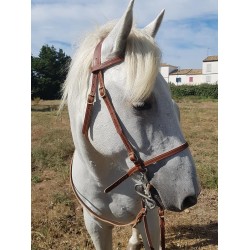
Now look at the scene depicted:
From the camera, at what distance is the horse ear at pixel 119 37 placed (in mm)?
1036

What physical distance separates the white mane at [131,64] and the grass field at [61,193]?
0.57 meters

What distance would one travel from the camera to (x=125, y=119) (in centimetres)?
106

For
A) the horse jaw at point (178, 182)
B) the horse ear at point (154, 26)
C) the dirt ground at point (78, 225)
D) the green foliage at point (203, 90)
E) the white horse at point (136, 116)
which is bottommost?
the dirt ground at point (78, 225)

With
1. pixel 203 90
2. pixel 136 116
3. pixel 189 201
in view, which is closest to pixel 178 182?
pixel 189 201

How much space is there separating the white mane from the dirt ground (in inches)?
62.2

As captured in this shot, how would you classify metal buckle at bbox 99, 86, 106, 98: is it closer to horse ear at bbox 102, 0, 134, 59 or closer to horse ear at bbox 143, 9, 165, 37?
horse ear at bbox 102, 0, 134, 59

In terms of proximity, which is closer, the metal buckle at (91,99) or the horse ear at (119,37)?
the horse ear at (119,37)

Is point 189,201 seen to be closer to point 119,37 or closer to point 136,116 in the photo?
point 136,116

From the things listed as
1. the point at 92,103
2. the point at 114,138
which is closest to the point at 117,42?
the point at 92,103

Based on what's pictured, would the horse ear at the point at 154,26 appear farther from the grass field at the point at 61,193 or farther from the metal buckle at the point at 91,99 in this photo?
the grass field at the point at 61,193

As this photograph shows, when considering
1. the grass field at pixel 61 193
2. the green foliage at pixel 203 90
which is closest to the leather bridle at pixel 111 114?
the grass field at pixel 61 193

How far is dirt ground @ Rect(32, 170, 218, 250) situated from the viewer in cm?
250

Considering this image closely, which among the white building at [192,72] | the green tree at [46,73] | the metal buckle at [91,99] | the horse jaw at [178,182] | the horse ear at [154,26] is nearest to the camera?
the horse jaw at [178,182]

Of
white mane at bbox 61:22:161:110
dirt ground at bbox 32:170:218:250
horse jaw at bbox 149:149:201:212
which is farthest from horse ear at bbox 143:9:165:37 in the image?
dirt ground at bbox 32:170:218:250
